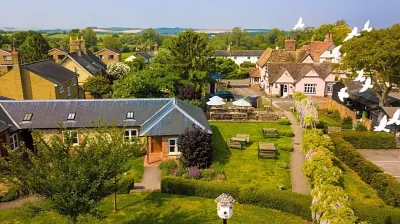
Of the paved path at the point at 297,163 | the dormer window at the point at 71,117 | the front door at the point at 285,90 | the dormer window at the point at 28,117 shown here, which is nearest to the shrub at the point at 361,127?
the paved path at the point at 297,163

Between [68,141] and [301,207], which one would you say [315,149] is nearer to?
[301,207]

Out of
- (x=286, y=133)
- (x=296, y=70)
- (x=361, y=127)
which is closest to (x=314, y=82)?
(x=296, y=70)

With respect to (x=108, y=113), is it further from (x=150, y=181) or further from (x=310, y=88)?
(x=310, y=88)

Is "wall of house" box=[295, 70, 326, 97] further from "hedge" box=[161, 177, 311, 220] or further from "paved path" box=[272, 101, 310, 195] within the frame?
"hedge" box=[161, 177, 311, 220]

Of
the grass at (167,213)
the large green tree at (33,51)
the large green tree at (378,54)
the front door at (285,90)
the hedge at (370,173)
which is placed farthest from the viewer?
the large green tree at (33,51)

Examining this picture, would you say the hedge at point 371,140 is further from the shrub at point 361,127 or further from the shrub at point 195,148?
the shrub at point 195,148
